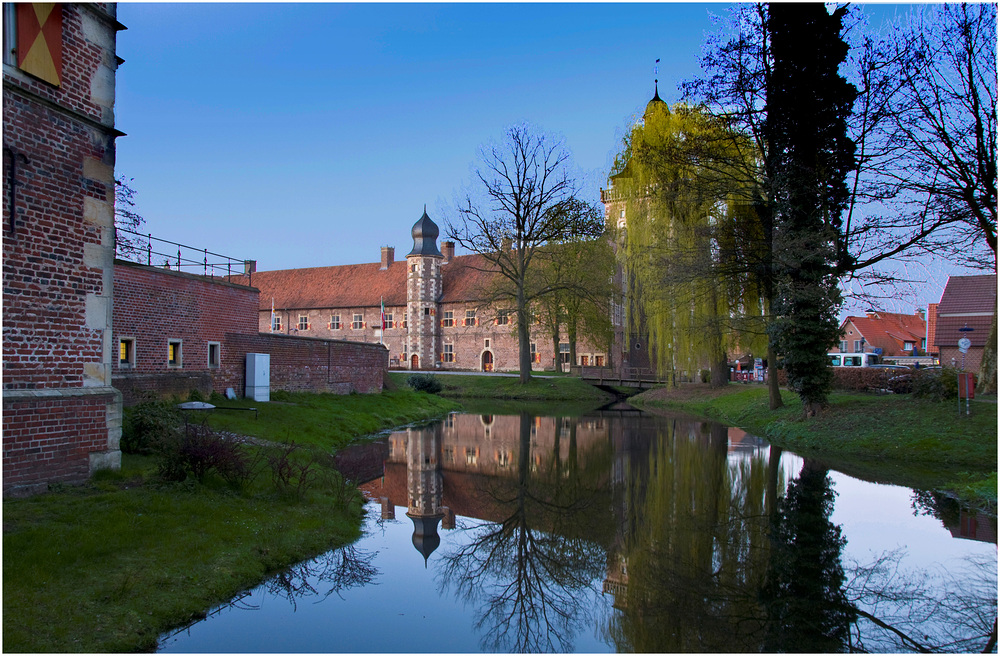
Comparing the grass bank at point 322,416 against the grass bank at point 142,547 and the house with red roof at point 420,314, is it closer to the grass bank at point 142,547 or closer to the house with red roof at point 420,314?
the grass bank at point 142,547

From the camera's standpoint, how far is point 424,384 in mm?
36594

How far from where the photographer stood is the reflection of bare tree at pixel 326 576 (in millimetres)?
6684

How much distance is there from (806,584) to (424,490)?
675 cm

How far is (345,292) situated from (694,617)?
53.9 metres

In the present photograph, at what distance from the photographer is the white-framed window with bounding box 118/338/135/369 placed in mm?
15926

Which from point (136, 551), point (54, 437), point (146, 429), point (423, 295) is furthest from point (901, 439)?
point (423, 295)

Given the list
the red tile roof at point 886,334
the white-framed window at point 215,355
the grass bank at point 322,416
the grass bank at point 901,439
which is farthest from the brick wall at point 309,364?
the red tile roof at point 886,334

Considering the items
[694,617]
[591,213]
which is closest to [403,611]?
[694,617]

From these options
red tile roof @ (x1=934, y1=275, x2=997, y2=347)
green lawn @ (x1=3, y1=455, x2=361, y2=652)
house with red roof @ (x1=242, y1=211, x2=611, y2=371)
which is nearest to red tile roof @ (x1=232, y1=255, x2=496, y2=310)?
house with red roof @ (x1=242, y1=211, x2=611, y2=371)

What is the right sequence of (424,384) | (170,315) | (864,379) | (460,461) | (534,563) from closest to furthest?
(534,563) → (460,461) → (170,315) → (864,379) → (424,384)

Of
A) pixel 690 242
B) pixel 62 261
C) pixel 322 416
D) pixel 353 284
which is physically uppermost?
pixel 353 284

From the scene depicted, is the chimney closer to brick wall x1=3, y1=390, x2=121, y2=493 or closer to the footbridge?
the footbridge

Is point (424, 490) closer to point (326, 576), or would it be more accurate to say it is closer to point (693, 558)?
point (326, 576)

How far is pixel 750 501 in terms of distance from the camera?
10477mm
